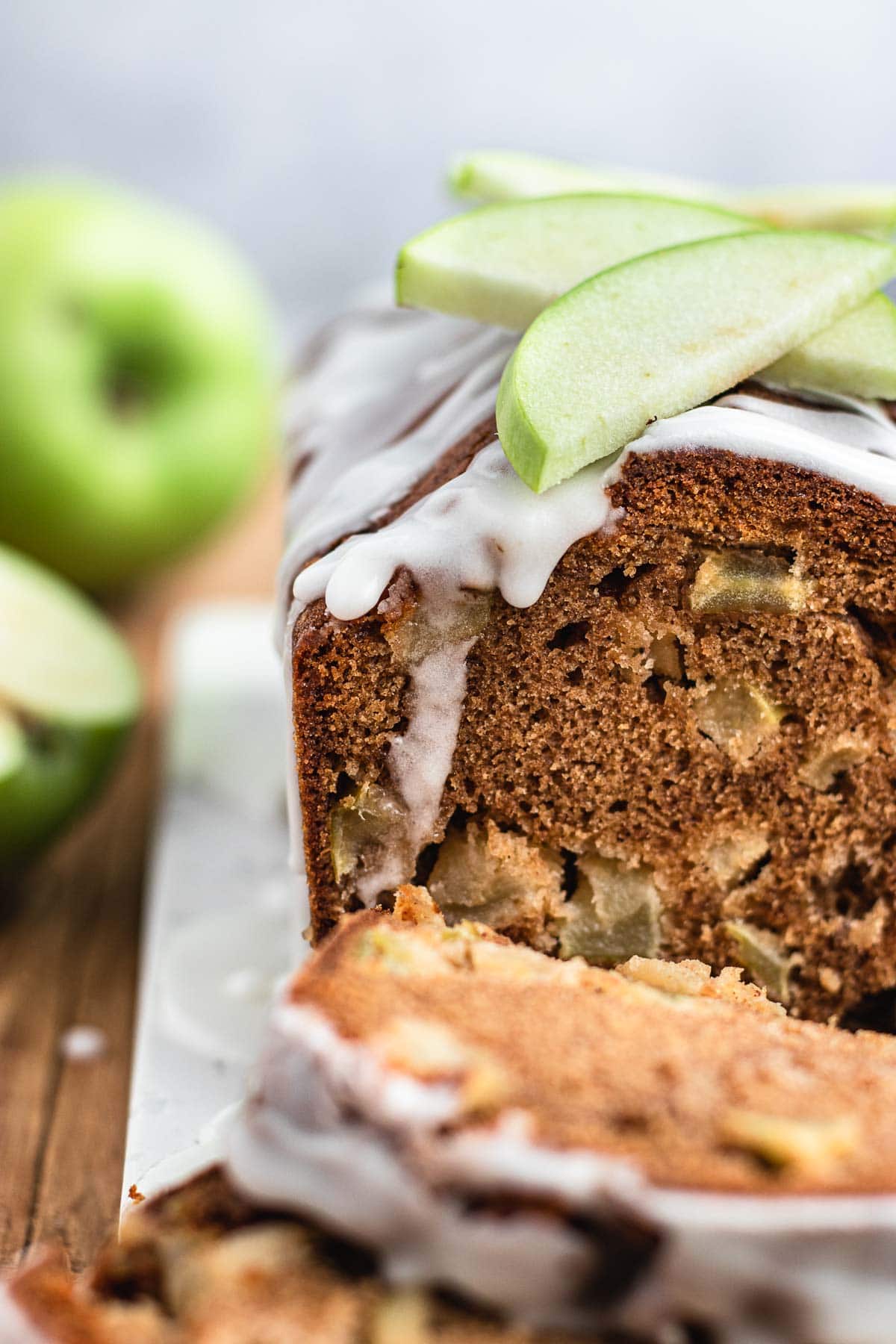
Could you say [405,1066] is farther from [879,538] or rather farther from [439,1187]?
[879,538]

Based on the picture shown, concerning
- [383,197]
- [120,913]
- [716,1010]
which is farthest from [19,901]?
[383,197]

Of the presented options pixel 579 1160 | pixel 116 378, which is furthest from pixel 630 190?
pixel 579 1160

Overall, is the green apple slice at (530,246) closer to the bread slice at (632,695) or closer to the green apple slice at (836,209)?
the bread slice at (632,695)

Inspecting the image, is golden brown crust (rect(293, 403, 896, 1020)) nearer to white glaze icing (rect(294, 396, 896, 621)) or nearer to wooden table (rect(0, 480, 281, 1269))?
white glaze icing (rect(294, 396, 896, 621))

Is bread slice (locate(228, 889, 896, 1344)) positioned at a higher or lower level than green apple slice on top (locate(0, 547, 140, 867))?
higher

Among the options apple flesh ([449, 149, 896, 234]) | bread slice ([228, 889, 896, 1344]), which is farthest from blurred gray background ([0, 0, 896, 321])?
bread slice ([228, 889, 896, 1344])

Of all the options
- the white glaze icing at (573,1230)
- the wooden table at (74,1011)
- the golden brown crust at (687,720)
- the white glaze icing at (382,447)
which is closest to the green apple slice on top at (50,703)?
the wooden table at (74,1011)
